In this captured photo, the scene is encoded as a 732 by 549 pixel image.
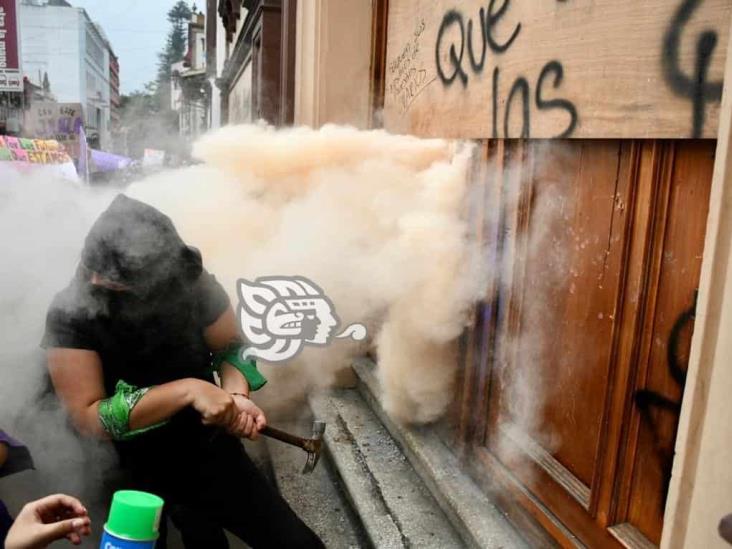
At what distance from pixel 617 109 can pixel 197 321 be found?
1.50 meters

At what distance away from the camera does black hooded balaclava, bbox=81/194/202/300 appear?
2076 mm

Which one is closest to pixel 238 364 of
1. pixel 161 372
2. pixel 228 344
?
pixel 228 344

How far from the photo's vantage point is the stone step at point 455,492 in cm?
255

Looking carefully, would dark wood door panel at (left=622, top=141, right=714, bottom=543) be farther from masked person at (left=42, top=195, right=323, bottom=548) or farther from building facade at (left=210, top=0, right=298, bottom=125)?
building facade at (left=210, top=0, right=298, bottom=125)

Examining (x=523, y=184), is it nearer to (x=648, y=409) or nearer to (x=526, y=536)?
(x=648, y=409)

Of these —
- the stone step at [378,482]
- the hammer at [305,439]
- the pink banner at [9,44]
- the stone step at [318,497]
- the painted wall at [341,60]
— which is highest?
the pink banner at [9,44]

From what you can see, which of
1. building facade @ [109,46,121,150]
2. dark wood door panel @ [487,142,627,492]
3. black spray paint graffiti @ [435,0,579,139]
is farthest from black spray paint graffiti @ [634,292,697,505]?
building facade @ [109,46,121,150]

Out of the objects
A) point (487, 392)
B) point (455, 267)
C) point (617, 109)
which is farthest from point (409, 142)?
point (617, 109)

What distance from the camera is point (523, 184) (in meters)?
2.56

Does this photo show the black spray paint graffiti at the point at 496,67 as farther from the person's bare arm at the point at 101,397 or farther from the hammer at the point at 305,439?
the person's bare arm at the point at 101,397

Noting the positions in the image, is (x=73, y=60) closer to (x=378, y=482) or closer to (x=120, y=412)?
(x=378, y=482)

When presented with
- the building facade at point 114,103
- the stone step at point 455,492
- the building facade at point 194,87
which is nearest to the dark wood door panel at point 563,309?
the stone step at point 455,492

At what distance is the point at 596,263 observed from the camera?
2.14 metres

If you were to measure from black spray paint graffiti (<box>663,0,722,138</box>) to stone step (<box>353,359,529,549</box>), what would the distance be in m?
1.62
